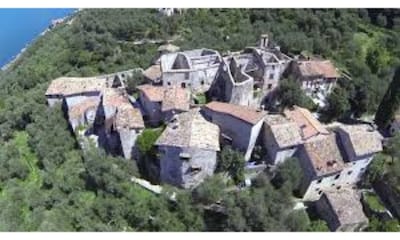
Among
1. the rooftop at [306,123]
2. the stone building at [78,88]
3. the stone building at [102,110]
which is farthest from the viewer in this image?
the stone building at [78,88]

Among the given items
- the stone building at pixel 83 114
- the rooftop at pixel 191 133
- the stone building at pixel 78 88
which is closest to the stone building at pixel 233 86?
the rooftop at pixel 191 133

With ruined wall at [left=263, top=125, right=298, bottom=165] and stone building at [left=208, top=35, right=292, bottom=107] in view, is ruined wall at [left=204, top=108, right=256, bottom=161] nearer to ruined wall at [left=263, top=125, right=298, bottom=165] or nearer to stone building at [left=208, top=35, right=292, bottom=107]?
ruined wall at [left=263, top=125, right=298, bottom=165]

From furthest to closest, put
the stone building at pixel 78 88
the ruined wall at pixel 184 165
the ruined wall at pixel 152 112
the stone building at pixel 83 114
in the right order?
the stone building at pixel 78 88, the stone building at pixel 83 114, the ruined wall at pixel 152 112, the ruined wall at pixel 184 165

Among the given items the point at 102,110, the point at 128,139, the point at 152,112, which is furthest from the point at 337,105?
the point at 102,110

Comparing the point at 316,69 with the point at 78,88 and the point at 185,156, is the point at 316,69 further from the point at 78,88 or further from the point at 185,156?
the point at 78,88

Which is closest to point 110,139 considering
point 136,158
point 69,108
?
point 136,158

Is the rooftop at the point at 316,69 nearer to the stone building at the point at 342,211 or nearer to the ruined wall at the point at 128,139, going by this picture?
the stone building at the point at 342,211
